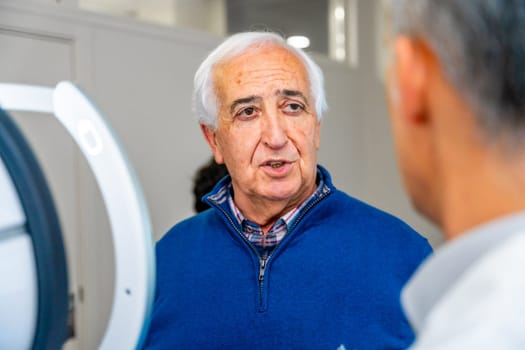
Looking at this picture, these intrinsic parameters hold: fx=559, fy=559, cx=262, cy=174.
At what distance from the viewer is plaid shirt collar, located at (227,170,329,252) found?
1270 mm

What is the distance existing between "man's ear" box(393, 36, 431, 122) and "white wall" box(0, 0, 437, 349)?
82.2 inches

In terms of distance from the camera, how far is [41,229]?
0.61 m

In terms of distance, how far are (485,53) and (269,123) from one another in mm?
815

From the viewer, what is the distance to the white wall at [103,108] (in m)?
2.44

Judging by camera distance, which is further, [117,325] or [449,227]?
[117,325]

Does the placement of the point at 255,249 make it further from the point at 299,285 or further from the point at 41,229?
the point at 41,229

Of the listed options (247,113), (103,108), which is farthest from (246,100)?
(103,108)

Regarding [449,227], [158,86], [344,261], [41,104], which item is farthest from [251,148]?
[158,86]

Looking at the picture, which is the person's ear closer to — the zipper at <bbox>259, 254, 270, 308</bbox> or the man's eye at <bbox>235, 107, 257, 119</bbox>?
the man's eye at <bbox>235, 107, 257, 119</bbox>

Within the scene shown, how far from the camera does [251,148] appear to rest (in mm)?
1298

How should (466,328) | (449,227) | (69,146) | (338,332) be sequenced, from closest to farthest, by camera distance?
1. (466,328)
2. (449,227)
3. (338,332)
4. (69,146)

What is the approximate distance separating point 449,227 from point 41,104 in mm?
491

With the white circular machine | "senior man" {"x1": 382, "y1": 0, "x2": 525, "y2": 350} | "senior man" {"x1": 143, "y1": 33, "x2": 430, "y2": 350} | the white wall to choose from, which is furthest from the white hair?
the white wall

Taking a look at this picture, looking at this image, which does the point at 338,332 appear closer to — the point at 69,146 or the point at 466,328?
the point at 466,328
